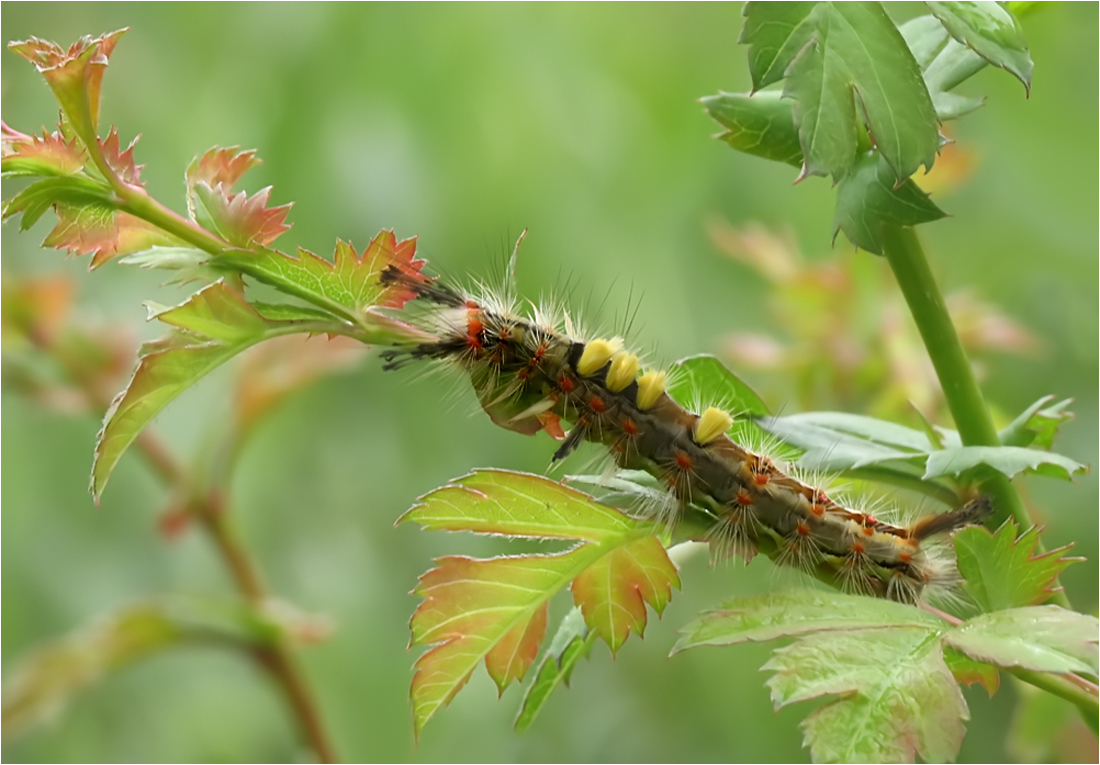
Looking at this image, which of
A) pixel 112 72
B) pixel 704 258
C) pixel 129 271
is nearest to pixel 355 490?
pixel 129 271

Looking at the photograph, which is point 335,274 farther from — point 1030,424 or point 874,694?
point 1030,424

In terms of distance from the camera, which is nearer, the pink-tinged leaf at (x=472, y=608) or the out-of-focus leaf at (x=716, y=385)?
the pink-tinged leaf at (x=472, y=608)

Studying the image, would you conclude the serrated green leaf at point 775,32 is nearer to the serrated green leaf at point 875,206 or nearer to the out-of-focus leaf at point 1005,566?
the serrated green leaf at point 875,206

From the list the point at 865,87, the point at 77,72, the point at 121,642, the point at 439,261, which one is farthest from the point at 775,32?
the point at 439,261

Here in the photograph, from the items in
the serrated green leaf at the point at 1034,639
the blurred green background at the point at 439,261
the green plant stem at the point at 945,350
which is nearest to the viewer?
the serrated green leaf at the point at 1034,639

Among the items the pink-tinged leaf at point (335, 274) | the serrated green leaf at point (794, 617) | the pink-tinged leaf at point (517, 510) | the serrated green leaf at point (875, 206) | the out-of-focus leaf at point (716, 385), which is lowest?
the serrated green leaf at point (794, 617)

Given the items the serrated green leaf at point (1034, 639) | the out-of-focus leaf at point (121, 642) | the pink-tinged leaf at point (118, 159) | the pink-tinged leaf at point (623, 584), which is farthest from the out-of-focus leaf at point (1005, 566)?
the out-of-focus leaf at point (121, 642)

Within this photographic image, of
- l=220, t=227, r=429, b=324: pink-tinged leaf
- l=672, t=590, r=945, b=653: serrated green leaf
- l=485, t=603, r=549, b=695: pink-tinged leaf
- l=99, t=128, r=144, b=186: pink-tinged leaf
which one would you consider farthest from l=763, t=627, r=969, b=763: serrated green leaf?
l=99, t=128, r=144, b=186: pink-tinged leaf
